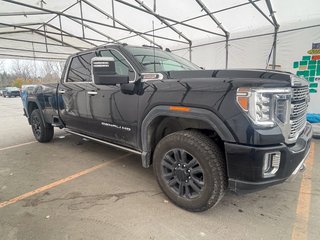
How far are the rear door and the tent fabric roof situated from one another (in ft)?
17.3

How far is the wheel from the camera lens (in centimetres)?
512

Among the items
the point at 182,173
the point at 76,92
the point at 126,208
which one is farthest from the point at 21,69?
the point at 182,173

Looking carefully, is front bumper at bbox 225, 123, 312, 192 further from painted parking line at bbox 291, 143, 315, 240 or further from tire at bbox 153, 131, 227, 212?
painted parking line at bbox 291, 143, 315, 240

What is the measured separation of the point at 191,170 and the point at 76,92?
2623 millimetres

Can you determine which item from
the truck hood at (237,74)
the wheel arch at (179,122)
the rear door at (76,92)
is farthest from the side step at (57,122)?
the truck hood at (237,74)

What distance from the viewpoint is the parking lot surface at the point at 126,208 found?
7.05 feet

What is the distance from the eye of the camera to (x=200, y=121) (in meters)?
2.35

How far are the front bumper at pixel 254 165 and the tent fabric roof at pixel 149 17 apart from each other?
21.9 feet

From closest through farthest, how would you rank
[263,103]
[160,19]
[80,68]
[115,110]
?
[263,103], [115,110], [80,68], [160,19]

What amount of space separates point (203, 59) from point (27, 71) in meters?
64.7

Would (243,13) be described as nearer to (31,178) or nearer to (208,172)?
(208,172)

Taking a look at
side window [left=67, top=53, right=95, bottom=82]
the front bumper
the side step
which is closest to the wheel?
the side step

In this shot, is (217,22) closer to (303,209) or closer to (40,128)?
(40,128)

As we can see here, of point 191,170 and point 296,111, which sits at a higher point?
point 296,111
